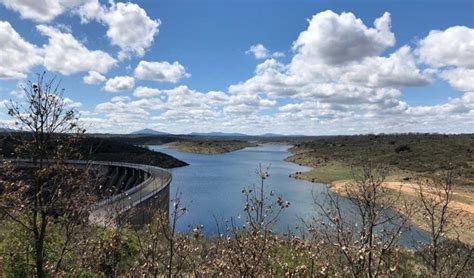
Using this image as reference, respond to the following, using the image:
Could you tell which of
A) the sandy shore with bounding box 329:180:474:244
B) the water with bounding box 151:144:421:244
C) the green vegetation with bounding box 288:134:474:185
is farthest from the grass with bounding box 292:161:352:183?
the sandy shore with bounding box 329:180:474:244

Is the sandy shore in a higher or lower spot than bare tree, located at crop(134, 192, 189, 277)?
lower

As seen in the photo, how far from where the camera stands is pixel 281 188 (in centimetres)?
7281

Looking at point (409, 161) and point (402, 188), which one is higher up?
point (409, 161)

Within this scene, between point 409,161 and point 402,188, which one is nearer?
point 402,188

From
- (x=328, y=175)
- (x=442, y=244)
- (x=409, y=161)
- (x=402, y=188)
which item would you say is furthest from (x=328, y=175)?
(x=442, y=244)

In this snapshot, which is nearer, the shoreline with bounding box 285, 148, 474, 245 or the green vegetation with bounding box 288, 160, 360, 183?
the shoreline with bounding box 285, 148, 474, 245

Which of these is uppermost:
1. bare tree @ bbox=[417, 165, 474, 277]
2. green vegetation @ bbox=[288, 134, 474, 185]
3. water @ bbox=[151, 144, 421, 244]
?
bare tree @ bbox=[417, 165, 474, 277]

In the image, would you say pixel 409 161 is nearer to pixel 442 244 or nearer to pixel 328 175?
pixel 328 175

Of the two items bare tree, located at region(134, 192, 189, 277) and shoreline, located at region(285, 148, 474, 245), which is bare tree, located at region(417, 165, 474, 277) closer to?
bare tree, located at region(134, 192, 189, 277)

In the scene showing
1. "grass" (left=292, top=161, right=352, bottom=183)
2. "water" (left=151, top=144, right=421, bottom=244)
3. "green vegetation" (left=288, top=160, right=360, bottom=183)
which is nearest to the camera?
"water" (left=151, top=144, right=421, bottom=244)

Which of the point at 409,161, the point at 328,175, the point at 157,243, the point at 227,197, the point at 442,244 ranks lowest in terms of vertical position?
the point at 227,197

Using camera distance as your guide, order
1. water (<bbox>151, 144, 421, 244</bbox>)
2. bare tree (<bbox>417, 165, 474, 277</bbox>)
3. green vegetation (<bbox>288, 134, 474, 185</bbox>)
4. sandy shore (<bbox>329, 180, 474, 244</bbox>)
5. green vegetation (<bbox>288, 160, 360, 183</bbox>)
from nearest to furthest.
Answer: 1. bare tree (<bbox>417, 165, 474, 277</bbox>)
2. sandy shore (<bbox>329, 180, 474, 244</bbox>)
3. water (<bbox>151, 144, 421, 244</bbox>)
4. green vegetation (<bbox>288, 160, 360, 183</bbox>)
5. green vegetation (<bbox>288, 134, 474, 185</bbox>)

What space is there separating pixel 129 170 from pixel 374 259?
265 feet

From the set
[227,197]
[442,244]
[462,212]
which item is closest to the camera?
[442,244]
